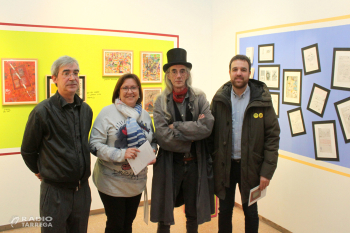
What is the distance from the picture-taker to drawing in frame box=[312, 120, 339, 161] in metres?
2.79

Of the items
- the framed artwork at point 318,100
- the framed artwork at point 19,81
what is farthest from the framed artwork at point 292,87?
the framed artwork at point 19,81

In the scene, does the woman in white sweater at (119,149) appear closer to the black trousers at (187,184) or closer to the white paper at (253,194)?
the black trousers at (187,184)

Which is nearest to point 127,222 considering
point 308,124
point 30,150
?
point 30,150

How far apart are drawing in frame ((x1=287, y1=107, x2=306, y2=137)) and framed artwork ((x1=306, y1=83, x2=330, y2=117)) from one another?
0.15 m

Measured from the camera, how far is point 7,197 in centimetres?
331

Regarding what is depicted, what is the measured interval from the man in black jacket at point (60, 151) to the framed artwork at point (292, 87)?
2344mm

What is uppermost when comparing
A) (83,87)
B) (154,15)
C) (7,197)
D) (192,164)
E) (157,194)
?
(154,15)

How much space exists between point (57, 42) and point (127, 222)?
7.66ft

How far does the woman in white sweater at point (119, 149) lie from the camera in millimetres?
2195

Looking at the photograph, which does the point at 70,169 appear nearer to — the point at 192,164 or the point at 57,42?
the point at 192,164

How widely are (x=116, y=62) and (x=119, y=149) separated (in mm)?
1882

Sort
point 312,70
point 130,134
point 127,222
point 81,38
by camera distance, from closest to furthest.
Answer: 1. point 130,134
2. point 127,222
3. point 312,70
4. point 81,38

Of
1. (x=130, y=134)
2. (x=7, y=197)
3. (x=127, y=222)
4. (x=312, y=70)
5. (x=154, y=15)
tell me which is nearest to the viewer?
(x=130, y=134)

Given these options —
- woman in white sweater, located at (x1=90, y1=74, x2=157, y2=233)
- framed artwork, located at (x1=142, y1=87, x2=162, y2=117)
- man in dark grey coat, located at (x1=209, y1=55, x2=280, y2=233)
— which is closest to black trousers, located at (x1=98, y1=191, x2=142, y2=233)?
woman in white sweater, located at (x1=90, y1=74, x2=157, y2=233)
